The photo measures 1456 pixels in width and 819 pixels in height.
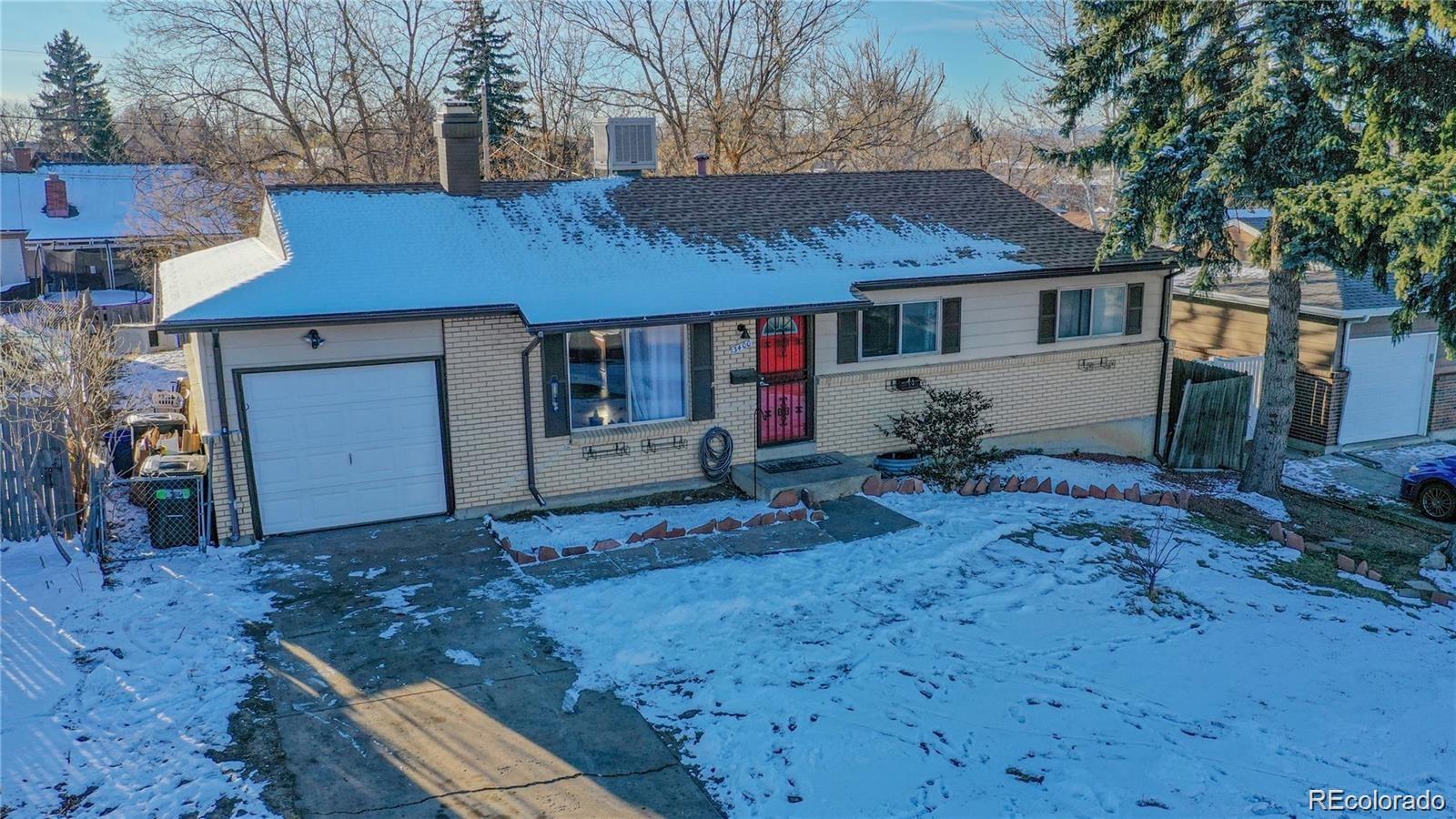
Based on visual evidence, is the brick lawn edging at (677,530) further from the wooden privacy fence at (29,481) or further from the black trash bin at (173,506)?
the wooden privacy fence at (29,481)

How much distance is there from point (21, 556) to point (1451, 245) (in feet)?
53.0

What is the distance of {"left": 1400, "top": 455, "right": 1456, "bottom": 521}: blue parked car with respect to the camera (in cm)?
1553

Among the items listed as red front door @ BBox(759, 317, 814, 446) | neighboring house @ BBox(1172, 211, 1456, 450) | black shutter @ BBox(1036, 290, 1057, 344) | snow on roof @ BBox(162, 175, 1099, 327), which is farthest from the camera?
neighboring house @ BBox(1172, 211, 1456, 450)

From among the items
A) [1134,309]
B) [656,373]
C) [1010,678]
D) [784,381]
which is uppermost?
[1134,309]

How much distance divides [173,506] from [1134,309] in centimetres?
1422

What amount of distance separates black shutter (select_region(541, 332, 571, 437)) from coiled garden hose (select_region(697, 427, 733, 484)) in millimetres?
1898

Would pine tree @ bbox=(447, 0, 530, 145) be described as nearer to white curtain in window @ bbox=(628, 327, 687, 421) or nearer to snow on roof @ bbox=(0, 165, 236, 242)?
snow on roof @ bbox=(0, 165, 236, 242)

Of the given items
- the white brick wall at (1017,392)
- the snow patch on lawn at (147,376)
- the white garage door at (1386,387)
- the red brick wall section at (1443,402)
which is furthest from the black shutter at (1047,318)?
the snow patch on lawn at (147,376)

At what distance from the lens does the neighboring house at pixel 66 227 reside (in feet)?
124

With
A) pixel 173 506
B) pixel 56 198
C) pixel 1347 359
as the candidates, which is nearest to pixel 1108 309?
pixel 1347 359

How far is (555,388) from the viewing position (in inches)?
487

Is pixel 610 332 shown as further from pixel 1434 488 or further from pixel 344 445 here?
pixel 1434 488

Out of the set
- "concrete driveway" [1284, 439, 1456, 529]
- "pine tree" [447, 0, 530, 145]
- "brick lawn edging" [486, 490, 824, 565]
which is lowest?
"concrete driveway" [1284, 439, 1456, 529]

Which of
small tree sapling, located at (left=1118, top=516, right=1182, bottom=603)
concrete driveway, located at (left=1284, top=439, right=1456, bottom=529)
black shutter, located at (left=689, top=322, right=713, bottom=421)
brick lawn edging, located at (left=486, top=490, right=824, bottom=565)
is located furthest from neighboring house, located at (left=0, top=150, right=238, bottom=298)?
concrete driveway, located at (left=1284, top=439, right=1456, bottom=529)
